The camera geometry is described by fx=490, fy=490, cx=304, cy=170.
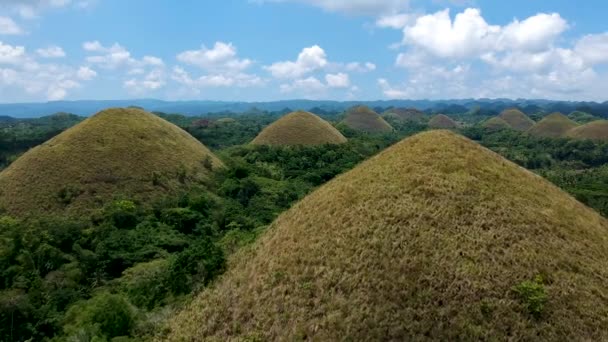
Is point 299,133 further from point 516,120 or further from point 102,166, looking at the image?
point 516,120

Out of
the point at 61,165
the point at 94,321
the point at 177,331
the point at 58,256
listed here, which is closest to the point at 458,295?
the point at 177,331

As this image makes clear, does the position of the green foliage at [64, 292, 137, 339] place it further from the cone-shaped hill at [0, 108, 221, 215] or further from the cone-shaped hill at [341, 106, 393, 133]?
the cone-shaped hill at [341, 106, 393, 133]

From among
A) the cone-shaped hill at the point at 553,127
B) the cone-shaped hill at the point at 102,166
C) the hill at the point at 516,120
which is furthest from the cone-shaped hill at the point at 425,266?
the hill at the point at 516,120

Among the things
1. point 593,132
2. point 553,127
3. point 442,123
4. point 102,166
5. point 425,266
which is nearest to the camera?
point 425,266

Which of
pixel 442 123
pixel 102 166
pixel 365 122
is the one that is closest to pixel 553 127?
pixel 442 123

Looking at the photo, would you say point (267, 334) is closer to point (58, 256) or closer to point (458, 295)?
point (458, 295)

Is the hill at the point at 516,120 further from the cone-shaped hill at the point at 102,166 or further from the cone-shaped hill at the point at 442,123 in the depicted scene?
the cone-shaped hill at the point at 102,166

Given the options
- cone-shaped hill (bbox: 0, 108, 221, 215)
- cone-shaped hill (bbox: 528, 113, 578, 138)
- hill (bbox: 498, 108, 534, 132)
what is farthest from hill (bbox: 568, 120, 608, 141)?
cone-shaped hill (bbox: 0, 108, 221, 215)
